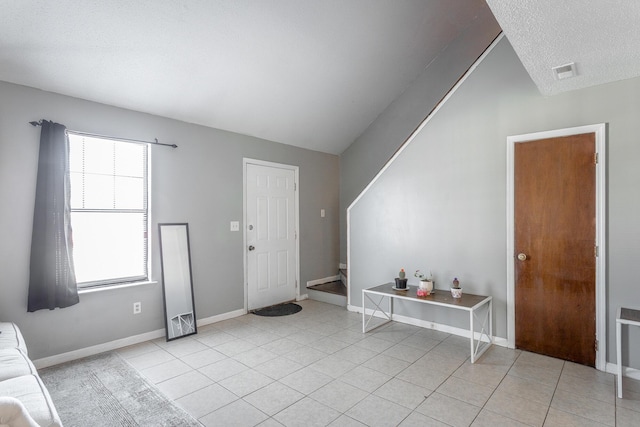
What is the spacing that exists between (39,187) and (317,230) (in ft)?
12.0

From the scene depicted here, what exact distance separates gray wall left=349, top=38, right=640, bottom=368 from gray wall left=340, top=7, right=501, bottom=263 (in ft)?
4.06

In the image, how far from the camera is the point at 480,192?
344 cm

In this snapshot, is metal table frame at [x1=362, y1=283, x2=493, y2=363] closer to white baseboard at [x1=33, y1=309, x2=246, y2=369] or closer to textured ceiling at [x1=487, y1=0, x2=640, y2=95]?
textured ceiling at [x1=487, y1=0, x2=640, y2=95]

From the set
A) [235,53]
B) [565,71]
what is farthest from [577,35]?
[235,53]

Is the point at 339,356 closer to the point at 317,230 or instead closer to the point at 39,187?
the point at 317,230

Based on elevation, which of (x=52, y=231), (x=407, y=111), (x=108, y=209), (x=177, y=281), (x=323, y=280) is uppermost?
(x=407, y=111)

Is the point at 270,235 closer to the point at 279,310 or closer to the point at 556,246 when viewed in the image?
the point at 279,310

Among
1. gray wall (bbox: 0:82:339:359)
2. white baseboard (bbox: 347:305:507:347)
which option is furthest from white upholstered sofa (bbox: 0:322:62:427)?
white baseboard (bbox: 347:305:507:347)

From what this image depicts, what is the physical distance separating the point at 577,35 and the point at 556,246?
1791 mm

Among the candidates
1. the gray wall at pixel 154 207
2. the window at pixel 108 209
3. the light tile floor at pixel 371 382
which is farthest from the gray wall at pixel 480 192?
the window at pixel 108 209

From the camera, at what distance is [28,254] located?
2.89 metres

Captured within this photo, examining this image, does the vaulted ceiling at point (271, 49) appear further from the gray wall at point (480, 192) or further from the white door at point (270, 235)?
the white door at point (270, 235)

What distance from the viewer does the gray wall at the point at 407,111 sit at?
4.38 metres

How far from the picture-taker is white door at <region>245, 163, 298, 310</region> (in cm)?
464
